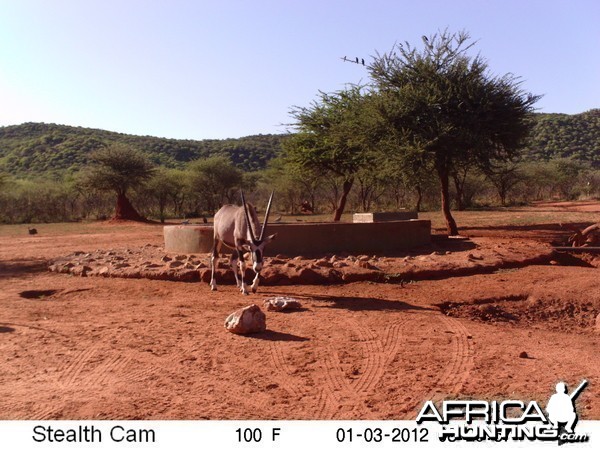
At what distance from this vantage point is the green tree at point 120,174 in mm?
40062

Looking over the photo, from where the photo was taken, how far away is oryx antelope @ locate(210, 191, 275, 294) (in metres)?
10.2

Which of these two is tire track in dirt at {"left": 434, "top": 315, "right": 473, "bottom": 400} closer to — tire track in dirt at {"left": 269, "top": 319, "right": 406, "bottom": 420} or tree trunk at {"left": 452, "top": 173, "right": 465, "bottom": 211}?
tire track in dirt at {"left": 269, "top": 319, "right": 406, "bottom": 420}

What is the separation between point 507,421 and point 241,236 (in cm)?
740

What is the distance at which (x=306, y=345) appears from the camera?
7.25m

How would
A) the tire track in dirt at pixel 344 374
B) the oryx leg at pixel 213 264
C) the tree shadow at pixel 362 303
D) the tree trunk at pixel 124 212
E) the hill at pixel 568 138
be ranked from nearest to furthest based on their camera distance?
1. the tire track in dirt at pixel 344 374
2. the tree shadow at pixel 362 303
3. the oryx leg at pixel 213 264
4. the tree trunk at pixel 124 212
5. the hill at pixel 568 138

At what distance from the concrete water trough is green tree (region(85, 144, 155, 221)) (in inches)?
989

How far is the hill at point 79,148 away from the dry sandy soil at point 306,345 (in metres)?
53.1

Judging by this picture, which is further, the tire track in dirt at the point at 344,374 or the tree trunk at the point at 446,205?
the tree trunk at the point at 446,205

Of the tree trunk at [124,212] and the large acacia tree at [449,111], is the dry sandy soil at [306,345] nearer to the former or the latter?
the large acacia tree at [449,111]

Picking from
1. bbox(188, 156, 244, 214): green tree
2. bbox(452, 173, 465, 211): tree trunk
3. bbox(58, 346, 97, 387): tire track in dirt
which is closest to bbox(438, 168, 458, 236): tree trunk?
bbox(58, 346, 97, 387): tire track in dirt

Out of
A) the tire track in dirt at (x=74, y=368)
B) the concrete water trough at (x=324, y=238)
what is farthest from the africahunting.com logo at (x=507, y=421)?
the concrete water trough at (x=324, y=238)

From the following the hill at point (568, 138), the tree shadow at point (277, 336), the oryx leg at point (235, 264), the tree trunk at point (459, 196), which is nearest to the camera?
the tree shadow at point (277, 336)

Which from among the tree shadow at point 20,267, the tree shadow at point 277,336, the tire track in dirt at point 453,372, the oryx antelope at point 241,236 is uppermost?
the oryx antelope at point 241,236

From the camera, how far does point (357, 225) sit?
587 inches
